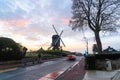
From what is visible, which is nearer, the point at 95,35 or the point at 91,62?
the point at 91,62

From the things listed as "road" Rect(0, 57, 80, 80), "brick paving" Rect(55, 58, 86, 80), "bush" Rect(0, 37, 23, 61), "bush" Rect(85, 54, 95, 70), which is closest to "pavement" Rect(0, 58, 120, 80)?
"brick paving" Rect(55, 58, 86, 80)

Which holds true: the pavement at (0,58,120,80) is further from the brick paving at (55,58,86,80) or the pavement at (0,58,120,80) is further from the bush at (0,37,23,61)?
the bush at (0,37,23,61)

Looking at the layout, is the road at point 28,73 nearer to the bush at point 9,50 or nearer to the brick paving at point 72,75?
the brick paving at point 72,75

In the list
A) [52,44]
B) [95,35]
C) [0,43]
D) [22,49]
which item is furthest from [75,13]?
[52,44]

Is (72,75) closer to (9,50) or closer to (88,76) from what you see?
(88,76)

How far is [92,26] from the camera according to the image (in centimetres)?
4853

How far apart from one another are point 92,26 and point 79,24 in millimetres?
2208

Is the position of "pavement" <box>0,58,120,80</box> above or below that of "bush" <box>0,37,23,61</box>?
below

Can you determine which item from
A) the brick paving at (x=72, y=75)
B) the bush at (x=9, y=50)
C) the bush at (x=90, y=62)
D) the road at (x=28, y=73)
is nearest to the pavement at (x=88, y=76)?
the brick paving at (x=72, y=75)

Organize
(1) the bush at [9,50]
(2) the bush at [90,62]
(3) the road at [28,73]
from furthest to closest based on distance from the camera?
(1) the bush at [9,50]
(2) the bush at [90,62]
(3) the road at [28,73]

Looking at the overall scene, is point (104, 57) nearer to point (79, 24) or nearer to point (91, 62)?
point (91, 62)

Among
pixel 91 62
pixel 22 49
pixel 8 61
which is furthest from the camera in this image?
pixel 22 49

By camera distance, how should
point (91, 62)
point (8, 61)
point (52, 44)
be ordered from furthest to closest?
point (52, 44), point (8, 61), point (91, 62)

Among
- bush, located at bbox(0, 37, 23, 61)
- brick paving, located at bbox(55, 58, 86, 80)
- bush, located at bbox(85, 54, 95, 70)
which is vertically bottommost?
brick paving, located at bbox(55, 58, 86, 80)
